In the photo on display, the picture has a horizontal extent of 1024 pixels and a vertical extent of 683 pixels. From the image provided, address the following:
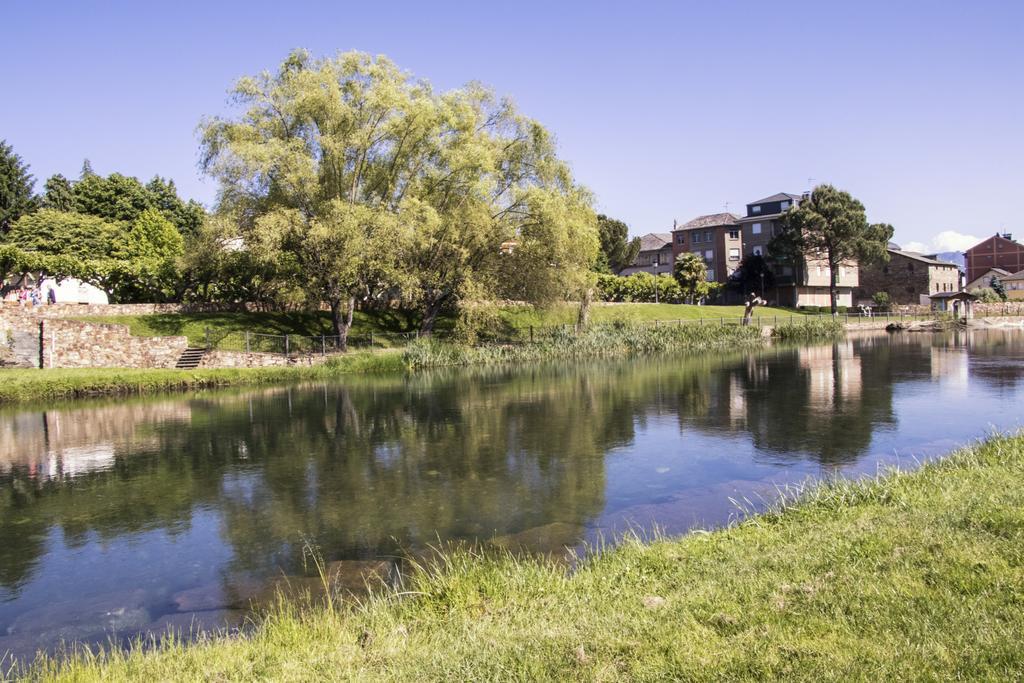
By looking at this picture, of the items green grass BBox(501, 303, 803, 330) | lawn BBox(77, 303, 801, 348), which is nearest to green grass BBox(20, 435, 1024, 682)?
lawn BBox(77, 303, 801, 348)

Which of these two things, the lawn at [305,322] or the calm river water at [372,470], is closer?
the calm river water at [372,470]

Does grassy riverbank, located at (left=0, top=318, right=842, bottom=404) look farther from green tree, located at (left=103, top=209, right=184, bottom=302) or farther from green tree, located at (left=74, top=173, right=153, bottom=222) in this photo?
green tree, located at (left=74, top=173, right=153, bottom=222)

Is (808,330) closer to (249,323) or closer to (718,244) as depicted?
(718,244)

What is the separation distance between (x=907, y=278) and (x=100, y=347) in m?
95.3

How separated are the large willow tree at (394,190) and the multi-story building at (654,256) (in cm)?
5396

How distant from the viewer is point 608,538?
1015 cm

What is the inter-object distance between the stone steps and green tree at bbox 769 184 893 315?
212ft

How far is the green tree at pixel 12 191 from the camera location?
60.9m

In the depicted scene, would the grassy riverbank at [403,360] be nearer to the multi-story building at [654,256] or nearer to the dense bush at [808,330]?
the dense bush at [808,330]

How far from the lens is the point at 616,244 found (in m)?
89.6

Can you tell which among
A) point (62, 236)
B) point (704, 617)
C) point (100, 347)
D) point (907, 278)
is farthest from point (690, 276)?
point (704, 617)

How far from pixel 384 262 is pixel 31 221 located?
33.3m

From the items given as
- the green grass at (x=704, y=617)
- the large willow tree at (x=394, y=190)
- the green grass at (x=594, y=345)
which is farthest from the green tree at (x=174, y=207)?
the green grass at (x=704, y=617)

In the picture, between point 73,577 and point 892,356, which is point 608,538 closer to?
point 73,577
